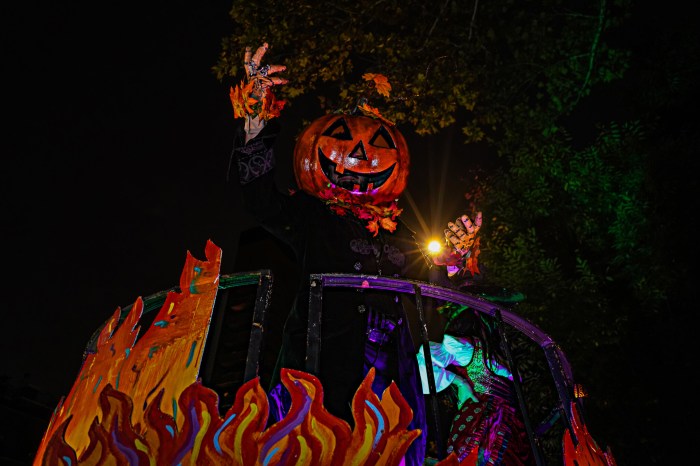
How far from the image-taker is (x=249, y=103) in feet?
12.9

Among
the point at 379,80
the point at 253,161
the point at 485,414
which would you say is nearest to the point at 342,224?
the point at 253,161

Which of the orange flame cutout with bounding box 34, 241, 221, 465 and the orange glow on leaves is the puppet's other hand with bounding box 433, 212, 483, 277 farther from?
the orange flame cutout with bounding box 34, 241, 221, 465

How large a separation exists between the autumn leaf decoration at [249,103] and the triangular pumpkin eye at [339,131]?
765 millimetres

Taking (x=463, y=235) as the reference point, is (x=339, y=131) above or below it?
above

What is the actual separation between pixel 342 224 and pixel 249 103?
1.31 metres

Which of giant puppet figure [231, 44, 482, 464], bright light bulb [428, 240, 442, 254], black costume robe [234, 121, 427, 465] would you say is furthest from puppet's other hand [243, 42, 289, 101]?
bright light bulb [428, 240, 442, 254]

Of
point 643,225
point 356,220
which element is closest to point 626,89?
point 643,225

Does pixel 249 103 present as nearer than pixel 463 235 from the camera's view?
Yes

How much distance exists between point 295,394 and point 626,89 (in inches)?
502

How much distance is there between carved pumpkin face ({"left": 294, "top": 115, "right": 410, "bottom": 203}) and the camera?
458cm

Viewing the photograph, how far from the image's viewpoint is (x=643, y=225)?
1118cm

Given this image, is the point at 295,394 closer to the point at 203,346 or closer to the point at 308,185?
→ the point at 203,346

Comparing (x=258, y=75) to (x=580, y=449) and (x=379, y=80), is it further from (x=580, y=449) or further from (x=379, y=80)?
(x=580, y=449)

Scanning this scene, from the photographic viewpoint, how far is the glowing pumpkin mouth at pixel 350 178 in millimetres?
4566
